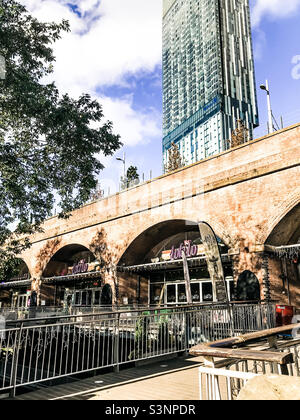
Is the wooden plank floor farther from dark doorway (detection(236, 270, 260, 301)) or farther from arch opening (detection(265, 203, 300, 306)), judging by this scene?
arch opening (detection(265, 203, 300, 306))

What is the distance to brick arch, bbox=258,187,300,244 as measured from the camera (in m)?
12.6

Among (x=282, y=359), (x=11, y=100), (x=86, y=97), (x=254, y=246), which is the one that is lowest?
(x=282, y=359)

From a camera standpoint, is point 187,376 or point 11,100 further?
point 11,100

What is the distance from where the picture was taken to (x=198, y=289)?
58.9 feet

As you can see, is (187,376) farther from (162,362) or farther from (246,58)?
(246,58)

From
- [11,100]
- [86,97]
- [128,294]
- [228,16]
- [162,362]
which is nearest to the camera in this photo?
[162,362]

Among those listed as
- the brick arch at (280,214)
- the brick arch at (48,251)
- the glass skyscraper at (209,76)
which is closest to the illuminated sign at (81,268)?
the brick arch at (48,251)

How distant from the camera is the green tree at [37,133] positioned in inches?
413

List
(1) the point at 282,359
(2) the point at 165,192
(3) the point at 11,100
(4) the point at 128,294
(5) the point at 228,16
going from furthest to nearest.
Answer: (5) the point at 228,16
(4) the point at 128,294
(2) the point at 165,192
(3) the point at 11,100
(1) the point at 282,359

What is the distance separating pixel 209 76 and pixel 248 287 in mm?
108088

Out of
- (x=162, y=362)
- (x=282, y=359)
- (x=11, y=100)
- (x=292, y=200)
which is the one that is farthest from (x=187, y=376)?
(x=11, y=100)

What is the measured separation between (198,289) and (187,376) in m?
12.2

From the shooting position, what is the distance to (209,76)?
354 ft

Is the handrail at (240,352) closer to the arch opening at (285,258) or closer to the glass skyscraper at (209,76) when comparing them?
the arch opening at (285,258)
